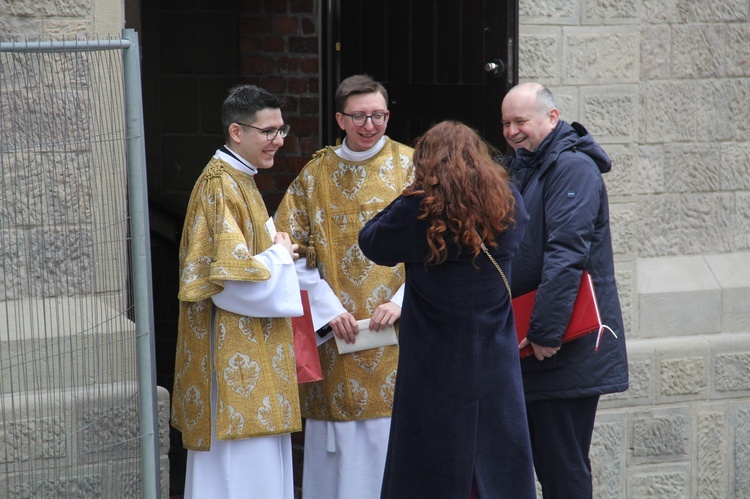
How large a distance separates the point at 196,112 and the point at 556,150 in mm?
3192

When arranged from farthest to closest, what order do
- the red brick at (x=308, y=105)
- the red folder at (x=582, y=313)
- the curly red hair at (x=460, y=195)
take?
A: the red brick at (x=308, y=105) → the red folder at (x=582, y=313) → the curly red hair at (x=460, y=195)

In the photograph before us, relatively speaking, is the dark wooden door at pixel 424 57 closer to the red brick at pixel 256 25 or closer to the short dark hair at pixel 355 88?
the red brick at pixel 256 25

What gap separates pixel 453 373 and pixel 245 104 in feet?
4.00

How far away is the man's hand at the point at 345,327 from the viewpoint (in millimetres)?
4520

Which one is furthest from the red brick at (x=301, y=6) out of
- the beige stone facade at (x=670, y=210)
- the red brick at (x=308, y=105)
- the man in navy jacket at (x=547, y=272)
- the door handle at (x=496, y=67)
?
the man in navy jacket at (x=547, y=272)

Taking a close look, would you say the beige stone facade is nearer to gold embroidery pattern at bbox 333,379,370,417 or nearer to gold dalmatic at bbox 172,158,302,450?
gold embroidery pattern at bbox 333,379,370,417

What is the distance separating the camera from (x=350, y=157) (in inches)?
181

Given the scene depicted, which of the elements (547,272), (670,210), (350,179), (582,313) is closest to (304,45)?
(350,179)

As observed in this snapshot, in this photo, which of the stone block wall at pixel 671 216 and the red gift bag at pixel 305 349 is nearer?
the red gift bag at pixel 305 349

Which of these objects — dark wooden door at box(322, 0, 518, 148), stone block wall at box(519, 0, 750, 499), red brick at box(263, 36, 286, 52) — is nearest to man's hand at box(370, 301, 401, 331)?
dark wooden door at box(322, 0, 518, 148)

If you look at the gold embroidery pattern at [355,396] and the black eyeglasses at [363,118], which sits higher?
the black eyeglasses at [363,118]

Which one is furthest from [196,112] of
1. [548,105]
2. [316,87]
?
[548,105]

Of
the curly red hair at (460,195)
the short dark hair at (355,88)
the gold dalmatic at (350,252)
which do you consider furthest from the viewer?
the gold dalmatic at (350,252)

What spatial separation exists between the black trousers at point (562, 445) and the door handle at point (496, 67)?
1.78 metres
